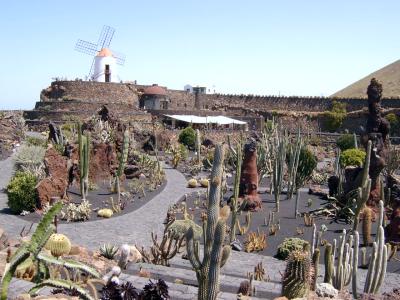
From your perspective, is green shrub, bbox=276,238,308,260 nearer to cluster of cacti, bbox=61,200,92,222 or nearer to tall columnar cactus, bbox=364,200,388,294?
tall columnar cactus, bbox=364,200,388,294

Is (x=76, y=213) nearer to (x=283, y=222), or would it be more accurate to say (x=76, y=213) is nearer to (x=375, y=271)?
(x=283, y=222)

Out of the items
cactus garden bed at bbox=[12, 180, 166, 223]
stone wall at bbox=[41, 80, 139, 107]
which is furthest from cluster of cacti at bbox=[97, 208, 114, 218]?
stone wall at bbox=[41, 80, 139, 107]

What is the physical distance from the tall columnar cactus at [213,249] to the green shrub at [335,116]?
4028cm

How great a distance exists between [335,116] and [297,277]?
39538 mm

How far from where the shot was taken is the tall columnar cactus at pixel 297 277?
7211 mm

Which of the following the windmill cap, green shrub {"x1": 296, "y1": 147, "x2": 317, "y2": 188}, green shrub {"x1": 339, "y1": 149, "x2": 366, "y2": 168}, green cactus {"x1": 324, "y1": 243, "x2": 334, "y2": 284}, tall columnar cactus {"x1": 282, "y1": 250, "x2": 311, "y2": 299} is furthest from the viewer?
the windmill cap

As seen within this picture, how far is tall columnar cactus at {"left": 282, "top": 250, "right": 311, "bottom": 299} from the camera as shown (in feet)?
23.7

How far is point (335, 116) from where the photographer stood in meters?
45.2

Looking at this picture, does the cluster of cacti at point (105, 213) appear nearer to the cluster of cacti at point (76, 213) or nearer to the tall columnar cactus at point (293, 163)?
the cluster of cacti at point (76, 213)

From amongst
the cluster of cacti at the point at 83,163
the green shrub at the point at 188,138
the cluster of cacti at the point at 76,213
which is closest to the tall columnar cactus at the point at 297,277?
the cluster of cacti at the point at 76,213

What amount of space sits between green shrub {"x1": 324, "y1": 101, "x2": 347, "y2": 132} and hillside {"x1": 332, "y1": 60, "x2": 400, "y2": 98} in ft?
41.7

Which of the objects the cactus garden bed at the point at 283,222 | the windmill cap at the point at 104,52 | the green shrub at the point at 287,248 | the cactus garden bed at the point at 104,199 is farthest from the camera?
the windmill cap at the point at 104,52

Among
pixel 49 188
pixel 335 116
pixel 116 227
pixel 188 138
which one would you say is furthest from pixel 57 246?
pixel 335 116

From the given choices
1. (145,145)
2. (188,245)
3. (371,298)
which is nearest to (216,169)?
(188,245)
